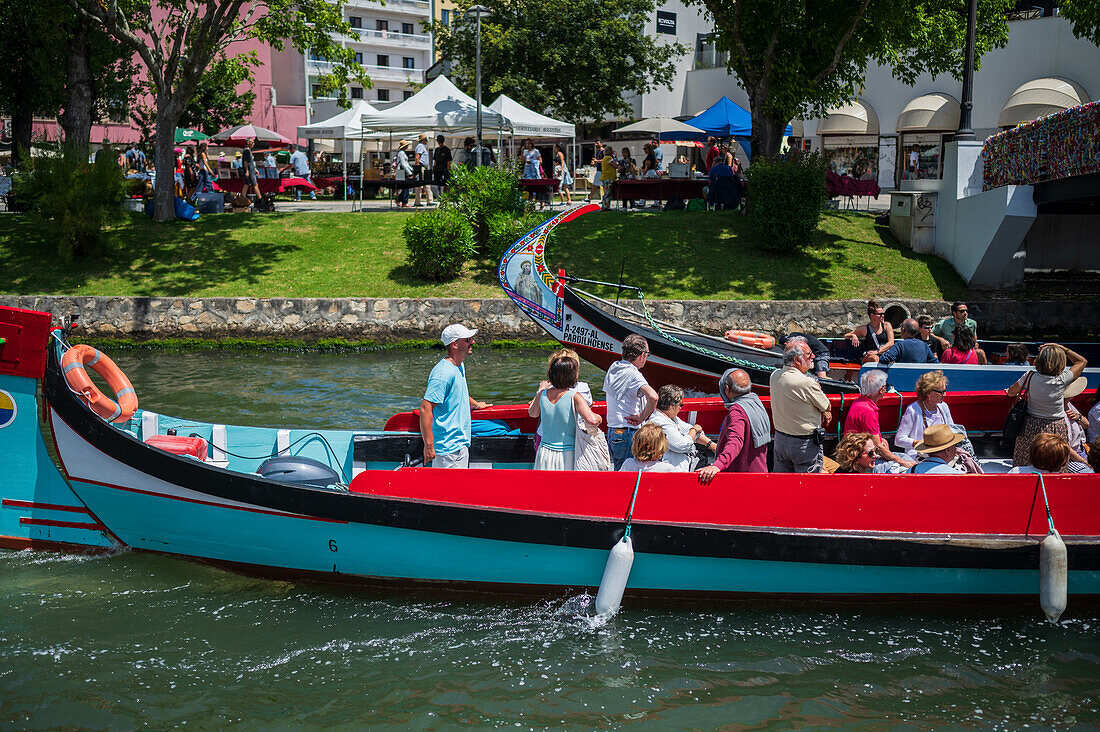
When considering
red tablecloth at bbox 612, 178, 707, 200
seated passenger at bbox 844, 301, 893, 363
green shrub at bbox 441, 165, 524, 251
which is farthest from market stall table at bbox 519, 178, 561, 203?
seated passenger at bbox 844, 301, 893, 363

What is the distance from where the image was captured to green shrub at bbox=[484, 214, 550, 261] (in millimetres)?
19203

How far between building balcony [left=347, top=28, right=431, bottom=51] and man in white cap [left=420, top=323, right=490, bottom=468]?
5698 cm

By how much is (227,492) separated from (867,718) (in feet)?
15.0

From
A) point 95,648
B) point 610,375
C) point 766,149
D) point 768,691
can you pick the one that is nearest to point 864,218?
point 766,149

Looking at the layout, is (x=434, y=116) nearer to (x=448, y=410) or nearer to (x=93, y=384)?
(x=93, y=384)

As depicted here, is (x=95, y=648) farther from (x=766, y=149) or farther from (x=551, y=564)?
(x=766, y=149)

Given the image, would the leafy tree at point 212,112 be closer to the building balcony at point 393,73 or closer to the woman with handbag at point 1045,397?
the building balcony at point 393,73

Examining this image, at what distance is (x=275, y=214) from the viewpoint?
74.9 feet

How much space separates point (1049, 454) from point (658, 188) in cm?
1711

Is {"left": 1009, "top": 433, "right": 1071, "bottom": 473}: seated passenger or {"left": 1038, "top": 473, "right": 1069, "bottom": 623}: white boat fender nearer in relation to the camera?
{"left": 1038, "top": 473, "right": 1069, "bottom": 623}: white boat fender

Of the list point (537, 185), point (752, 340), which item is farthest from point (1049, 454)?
point (537, 185)

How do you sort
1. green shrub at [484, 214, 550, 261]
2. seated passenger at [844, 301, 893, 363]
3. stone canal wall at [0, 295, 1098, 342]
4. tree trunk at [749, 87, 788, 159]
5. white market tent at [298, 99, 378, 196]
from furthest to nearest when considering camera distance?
white market tent at [298, 99, 378, 196] → tree trunk at [749, 87, 788, 159] → green shrub at [484, 214, 550, 261] → stone canal wall at [0, 295, 1098, 342] → seated passenger at [844, 301, 893, 363]

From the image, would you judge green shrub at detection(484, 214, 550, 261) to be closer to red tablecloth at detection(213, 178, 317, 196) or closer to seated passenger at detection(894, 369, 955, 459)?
red tablecloth at detection(213, 178, 317, 196)

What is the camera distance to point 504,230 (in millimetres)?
19172
